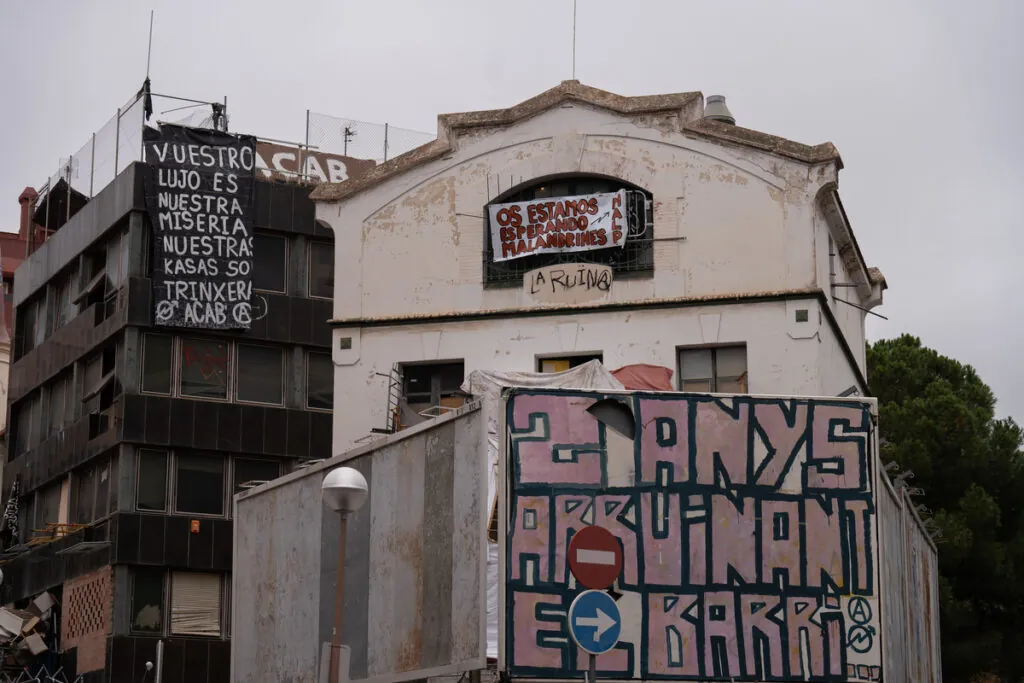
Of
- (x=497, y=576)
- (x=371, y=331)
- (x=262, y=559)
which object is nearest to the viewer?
(x=497, y=576)


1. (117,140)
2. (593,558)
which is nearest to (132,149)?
(117,140)

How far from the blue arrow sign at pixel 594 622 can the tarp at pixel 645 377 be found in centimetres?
1523

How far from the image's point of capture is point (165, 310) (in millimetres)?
50219

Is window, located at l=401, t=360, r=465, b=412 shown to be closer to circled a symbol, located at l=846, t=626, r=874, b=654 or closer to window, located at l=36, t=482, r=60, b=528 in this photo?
circled a symbol, located at l=846, t=626, r=874, b=654

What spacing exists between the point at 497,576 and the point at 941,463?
87.8ft

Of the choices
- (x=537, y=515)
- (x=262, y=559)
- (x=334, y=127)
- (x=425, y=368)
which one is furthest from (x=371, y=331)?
(x=334, y=127)

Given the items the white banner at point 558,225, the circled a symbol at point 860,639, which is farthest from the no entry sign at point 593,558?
the white banner at point 558,225

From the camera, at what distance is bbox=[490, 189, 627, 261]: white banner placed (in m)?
35.0

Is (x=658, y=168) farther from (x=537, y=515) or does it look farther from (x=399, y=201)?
(x=537, y=515)

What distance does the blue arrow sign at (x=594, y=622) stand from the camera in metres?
18.5

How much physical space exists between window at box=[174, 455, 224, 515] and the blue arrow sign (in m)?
32.4

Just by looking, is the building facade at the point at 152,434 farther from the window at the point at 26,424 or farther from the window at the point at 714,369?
the window at the point at 714,369

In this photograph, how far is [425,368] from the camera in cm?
3619

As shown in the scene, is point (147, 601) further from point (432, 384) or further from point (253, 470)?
point (432, 384)
